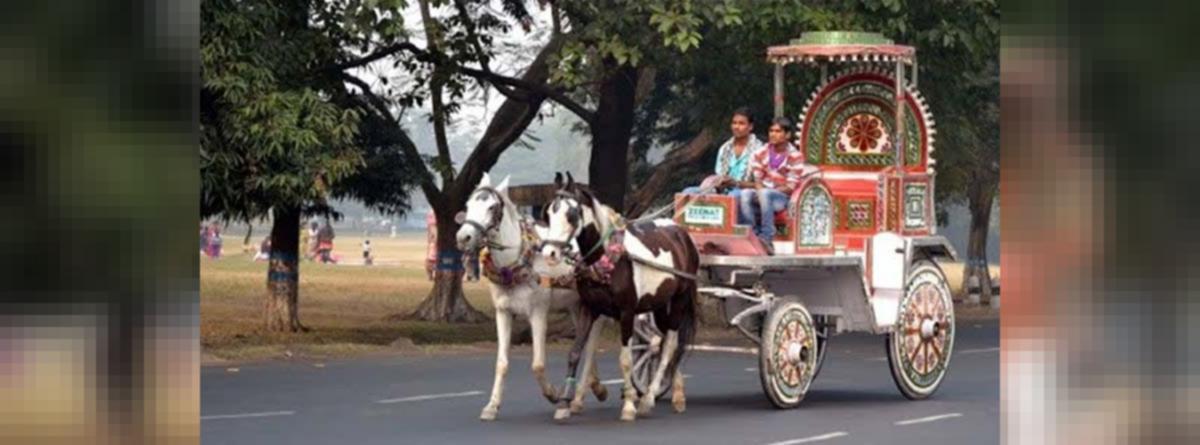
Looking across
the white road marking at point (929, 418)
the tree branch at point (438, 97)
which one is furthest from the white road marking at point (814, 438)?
the tree branch at point (438, 97)

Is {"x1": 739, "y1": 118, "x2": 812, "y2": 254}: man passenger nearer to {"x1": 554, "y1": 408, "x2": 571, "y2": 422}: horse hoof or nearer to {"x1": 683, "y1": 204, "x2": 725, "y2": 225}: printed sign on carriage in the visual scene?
{"x1": 683, "y1": 204, "x2": 725, "y2": 225}: printed sign on carriage

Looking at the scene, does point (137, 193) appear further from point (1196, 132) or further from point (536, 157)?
point (536, 157)

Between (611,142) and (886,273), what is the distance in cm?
1133

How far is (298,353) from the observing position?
2208 centimetres

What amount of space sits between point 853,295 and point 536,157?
391 ft

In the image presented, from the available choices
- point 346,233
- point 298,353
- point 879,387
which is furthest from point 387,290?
point 346,233

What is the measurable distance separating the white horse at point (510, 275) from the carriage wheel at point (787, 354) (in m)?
1.39

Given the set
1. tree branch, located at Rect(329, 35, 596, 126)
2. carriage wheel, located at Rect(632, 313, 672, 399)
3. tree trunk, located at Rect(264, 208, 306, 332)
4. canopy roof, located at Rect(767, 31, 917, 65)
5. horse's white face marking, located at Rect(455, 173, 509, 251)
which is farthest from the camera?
tree trunk, located at Rect(264, 208, 306, 332)

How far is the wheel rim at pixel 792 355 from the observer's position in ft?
50.7

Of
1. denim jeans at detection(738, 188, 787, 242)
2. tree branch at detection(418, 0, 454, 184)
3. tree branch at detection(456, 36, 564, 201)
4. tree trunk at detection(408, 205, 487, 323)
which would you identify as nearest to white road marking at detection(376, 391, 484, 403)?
denim jeans at detection(738, 188, 787, 242)

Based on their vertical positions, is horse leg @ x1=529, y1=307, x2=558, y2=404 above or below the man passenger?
below

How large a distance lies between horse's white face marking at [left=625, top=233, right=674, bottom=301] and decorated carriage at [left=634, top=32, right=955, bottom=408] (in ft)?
2.28

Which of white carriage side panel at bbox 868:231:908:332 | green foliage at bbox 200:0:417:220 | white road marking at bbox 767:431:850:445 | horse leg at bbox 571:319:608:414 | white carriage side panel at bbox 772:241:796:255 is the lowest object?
white road marking at bbox 767:431:850:445

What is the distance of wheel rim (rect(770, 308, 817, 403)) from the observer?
15445 mm
